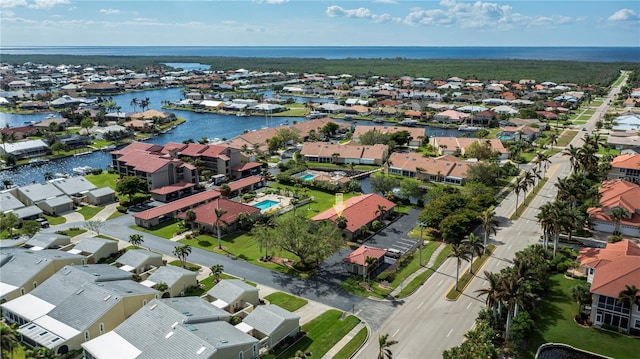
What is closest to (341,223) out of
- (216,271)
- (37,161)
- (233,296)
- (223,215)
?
(223,215)

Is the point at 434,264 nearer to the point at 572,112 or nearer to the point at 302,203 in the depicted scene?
the point at 302,203

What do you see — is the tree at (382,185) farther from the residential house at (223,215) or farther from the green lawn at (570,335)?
the green lawn at (570,335)

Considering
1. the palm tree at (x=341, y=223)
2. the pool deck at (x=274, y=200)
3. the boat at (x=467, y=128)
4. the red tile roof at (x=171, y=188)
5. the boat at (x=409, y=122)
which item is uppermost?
the boat at (x=409, y=122)

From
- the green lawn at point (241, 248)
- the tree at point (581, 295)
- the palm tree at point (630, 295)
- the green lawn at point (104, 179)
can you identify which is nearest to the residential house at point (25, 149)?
the green lawn at point (104, 179)

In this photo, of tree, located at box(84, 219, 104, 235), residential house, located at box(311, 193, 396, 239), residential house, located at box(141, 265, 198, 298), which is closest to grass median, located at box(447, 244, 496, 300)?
residential house, located at box(311, 193, 396, 239)

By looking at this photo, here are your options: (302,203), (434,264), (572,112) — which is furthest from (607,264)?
(572,112)

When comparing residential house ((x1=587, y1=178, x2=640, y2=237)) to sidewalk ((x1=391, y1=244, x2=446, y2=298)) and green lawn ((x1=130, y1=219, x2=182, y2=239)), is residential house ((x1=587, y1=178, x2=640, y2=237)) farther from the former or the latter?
green lawn ((x1=130, y1=219, x2=182, y2=239))
